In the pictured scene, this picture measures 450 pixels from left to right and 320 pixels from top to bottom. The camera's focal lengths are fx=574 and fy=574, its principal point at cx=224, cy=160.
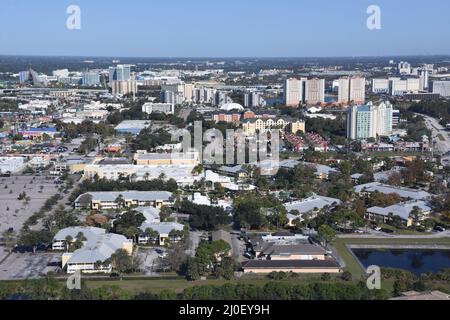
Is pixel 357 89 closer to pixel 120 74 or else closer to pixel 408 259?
pixel 120 74

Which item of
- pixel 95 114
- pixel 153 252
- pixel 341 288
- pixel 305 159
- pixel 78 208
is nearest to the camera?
pixel 341 288

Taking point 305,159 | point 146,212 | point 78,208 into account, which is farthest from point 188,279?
point 305,159

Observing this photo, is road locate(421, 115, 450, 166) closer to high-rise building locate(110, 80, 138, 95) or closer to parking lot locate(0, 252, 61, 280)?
parking lot locate(0, 252, 61, 280)

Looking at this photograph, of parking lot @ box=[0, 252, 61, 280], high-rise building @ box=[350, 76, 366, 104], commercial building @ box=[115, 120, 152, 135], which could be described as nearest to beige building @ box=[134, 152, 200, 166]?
commercial building @ box=[115, 120, 152, 135]

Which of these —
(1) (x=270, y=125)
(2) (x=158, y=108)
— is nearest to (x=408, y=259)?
→ (1) (x=270, y=125)
